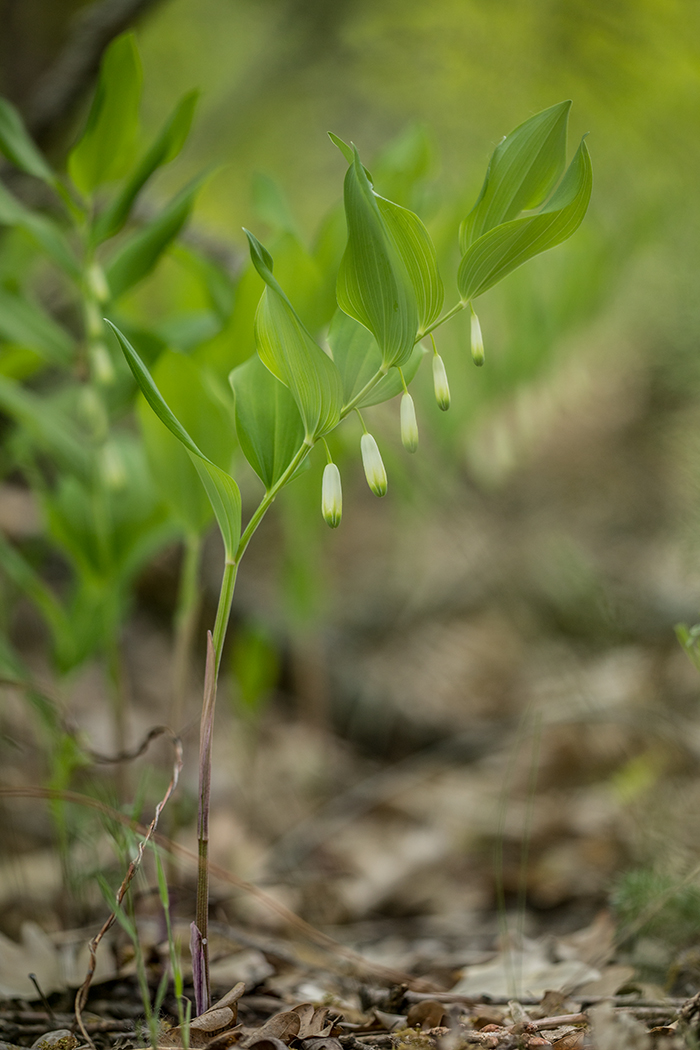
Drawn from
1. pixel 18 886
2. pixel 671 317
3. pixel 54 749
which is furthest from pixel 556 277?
pixel 18 886

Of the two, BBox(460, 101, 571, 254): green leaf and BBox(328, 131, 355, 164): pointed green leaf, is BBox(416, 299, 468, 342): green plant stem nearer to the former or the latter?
BBox(460, 101, 571, 254): green leaf

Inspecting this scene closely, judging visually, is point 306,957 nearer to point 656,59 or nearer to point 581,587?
point 581,587

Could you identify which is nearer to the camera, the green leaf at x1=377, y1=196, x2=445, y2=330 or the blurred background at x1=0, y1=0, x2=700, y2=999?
the green leaf at x1=377, y1=196, x2=445, y2=330

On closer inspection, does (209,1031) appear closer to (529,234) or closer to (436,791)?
(529,234)

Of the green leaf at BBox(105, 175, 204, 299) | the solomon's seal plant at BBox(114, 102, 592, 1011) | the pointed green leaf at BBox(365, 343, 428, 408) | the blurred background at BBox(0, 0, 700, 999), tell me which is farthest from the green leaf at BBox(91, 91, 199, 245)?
the pointed green leaf at BBox(365, 343, 428, 408)

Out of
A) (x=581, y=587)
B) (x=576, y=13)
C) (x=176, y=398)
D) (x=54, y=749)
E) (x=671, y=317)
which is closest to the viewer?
(x=176, y=398)

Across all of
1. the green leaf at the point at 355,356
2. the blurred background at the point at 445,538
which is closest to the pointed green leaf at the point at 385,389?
the green leaf at the point at 355,356
